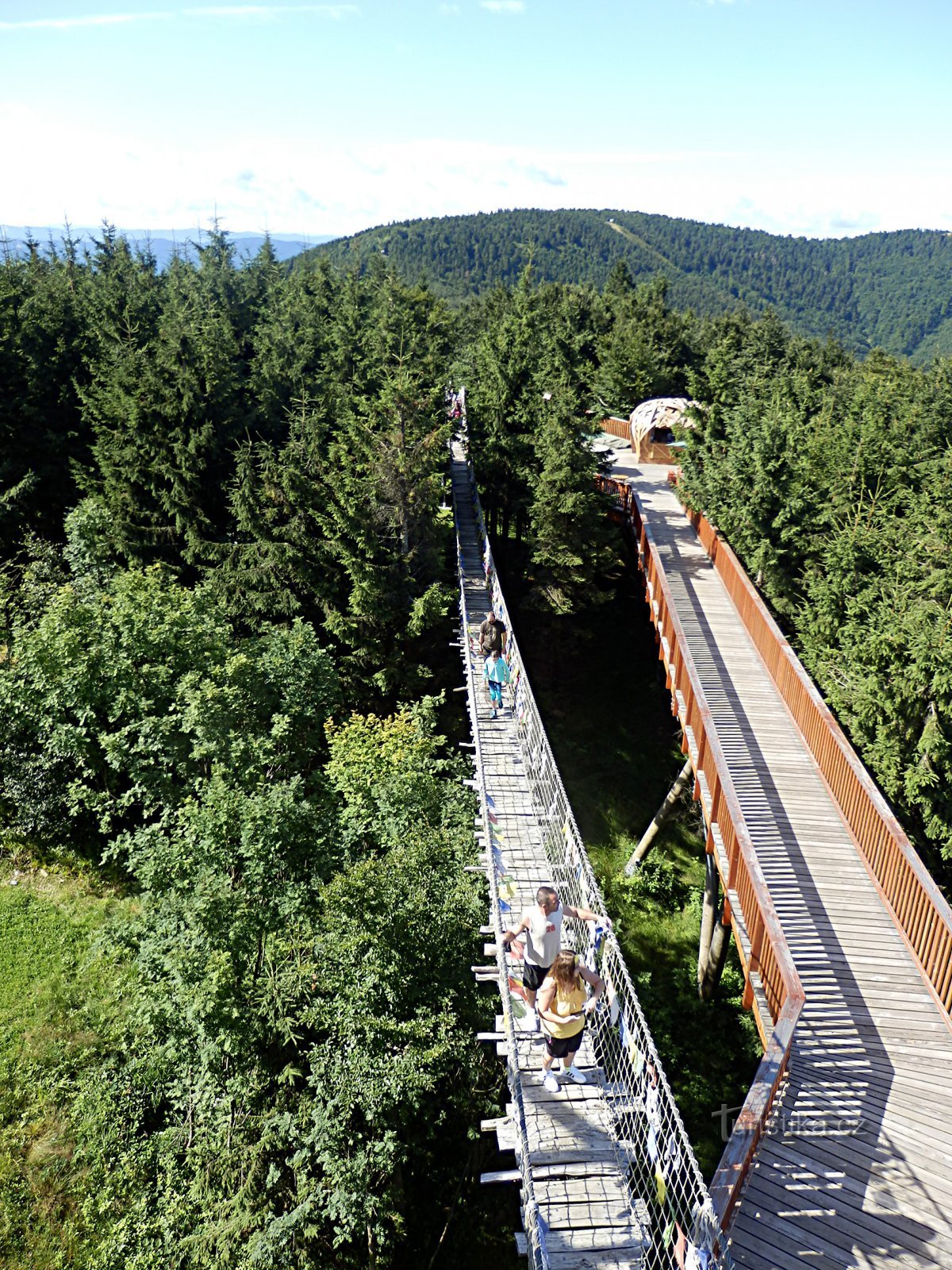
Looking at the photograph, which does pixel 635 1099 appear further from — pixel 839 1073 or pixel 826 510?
pixel 826 510

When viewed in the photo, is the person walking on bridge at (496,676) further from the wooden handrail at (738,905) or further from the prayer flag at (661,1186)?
the prayer flag at (661,1186)

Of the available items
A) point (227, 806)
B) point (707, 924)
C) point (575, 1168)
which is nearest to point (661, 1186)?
point (575, 1168)

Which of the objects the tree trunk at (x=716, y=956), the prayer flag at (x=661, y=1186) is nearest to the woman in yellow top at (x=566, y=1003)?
the prayer flag at (x=661, y=1186)

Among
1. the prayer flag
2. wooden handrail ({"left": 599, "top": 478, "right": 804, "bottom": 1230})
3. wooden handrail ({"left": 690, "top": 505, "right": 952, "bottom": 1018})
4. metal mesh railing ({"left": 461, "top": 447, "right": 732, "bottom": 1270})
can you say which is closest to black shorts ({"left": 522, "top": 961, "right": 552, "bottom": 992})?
metal mesh railing ({"left": 461, "top": 447, "right": 732, "bottom": 1270})

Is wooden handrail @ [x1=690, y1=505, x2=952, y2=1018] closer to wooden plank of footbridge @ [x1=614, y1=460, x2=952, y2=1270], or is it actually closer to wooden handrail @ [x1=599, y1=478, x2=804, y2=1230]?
wooden plank of footbridge @ [x1=614, y1=460, x2=952, y2=1270]

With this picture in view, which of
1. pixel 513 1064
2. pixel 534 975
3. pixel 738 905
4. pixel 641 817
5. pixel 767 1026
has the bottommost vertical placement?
pixel 641 817

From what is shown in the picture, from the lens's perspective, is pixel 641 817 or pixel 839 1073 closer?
pixel 839 1073

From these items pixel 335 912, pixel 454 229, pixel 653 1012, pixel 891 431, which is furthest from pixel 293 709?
pixel 454 229
